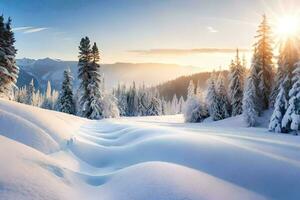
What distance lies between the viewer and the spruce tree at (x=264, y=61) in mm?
43531

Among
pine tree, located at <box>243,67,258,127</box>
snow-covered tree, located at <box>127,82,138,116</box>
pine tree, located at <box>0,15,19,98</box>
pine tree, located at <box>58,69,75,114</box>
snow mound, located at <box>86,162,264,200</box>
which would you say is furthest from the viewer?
snow-covered tree, located at <box>127,82,138,116</box>

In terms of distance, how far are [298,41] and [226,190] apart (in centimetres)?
3335

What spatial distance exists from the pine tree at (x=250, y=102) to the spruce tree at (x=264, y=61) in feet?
6.31

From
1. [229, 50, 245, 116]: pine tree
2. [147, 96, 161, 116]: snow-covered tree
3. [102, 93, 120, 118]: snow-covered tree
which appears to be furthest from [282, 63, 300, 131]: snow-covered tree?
[147, 96, 161, 116]: snow-covered tree

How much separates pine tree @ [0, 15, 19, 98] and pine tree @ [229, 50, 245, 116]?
3153 centimetres

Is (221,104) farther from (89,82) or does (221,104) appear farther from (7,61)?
(7,61)

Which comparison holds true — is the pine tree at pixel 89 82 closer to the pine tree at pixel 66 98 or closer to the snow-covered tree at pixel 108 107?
the snow-covered tree at pixel 108 107

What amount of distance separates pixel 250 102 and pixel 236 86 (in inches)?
429

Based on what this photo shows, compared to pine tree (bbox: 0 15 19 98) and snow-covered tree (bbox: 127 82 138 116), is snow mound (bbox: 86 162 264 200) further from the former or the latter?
snow-covered tree (bbox: 127 82 138 116)

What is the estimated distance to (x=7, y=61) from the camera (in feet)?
126

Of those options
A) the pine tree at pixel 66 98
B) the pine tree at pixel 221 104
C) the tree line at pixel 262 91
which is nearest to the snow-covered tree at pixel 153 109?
the tree line at pixel 262 91

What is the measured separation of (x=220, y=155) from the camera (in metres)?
8.62

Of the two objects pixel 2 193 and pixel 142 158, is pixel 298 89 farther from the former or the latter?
pixel 2 193

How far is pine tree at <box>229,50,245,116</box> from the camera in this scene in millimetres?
50156
